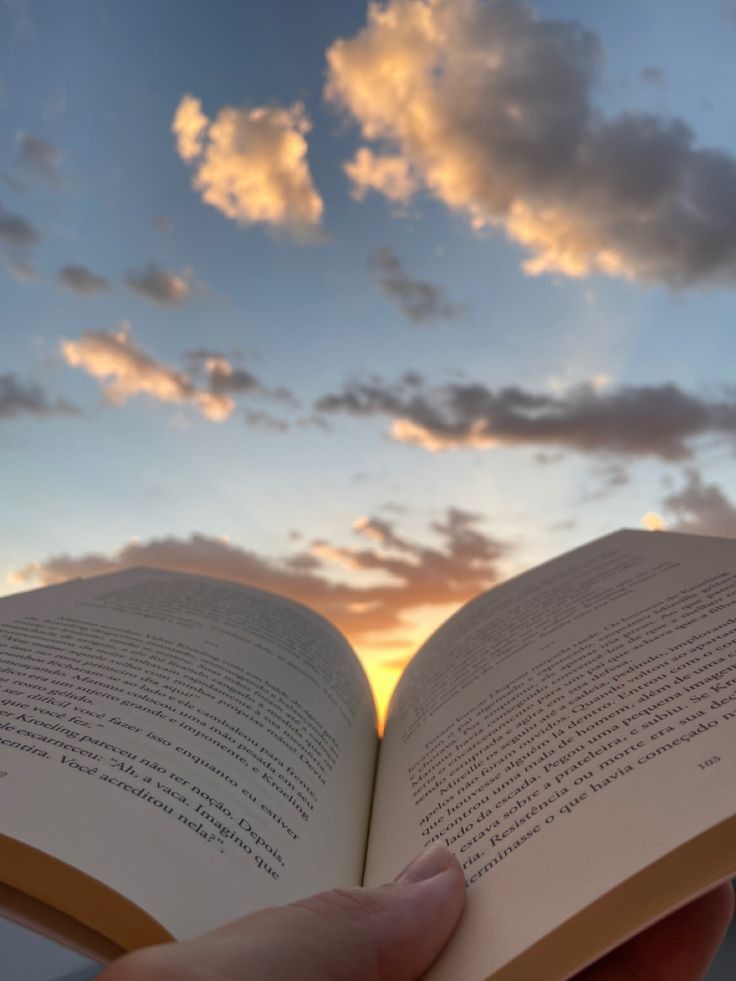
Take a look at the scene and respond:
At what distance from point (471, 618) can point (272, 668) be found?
536mm

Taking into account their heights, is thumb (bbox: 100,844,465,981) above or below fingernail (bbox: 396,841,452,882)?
below

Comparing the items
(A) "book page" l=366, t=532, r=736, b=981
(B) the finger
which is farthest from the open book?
(B) the finger

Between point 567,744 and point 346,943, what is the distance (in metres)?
0.42

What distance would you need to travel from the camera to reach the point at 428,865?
90cm

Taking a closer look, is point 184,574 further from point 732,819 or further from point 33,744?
point 732,819

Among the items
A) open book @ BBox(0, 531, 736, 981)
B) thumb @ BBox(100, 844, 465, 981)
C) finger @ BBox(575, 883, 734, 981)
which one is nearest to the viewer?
thumb @ BBox(100, 844, 465, 981)

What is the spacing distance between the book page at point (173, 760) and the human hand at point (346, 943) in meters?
0.10

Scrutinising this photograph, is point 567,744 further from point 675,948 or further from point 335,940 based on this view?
point 335,940

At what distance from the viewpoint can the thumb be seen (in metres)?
0.69

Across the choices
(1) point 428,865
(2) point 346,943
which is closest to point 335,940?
(2) point 346,943

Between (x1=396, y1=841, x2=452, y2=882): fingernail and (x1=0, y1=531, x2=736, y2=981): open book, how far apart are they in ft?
0.13

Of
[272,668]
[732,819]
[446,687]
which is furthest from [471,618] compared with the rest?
[732,819]

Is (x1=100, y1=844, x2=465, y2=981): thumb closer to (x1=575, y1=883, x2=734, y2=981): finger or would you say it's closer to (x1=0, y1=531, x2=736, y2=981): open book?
(x1=0, y1=531, x2=736, y2=981): open book

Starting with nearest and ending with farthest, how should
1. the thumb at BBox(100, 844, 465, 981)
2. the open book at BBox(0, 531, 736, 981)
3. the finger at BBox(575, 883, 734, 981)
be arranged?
the thumb at BBox(100, 844, 465, 981), the open book at BBox(0, 531, 736, 981), the finger at BBox(575, 883, 734, 981)
